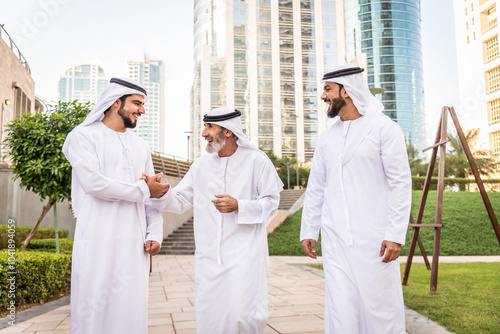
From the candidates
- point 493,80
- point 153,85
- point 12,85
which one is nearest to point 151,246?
point 12,85

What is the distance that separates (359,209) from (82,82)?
6255 centimetres

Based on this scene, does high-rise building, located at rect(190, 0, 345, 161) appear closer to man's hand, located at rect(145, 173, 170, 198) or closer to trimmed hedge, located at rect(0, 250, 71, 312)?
trimmed hedge, located at rect(0, 250, 71, 312)

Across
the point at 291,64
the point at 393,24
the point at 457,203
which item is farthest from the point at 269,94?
the point at 457,203

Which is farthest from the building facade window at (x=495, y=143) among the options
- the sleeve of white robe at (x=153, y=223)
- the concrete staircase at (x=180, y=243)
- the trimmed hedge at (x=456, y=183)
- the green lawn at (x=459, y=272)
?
the sleeve of white robe at (x=153, y=223)

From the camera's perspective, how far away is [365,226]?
256 cm

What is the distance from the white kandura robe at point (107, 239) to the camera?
2486 millimetres

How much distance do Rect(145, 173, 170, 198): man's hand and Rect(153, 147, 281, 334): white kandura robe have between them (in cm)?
9

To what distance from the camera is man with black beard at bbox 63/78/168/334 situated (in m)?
2.49

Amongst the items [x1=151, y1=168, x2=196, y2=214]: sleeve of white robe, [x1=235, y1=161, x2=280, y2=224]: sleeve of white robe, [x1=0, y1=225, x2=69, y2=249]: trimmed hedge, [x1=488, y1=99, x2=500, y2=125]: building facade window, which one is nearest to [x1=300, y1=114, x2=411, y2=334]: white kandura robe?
[x1=235, y1=161, x2=280, y2=224]: sleeve of white robe

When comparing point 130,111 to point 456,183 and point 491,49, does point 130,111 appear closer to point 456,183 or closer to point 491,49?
point 456,183

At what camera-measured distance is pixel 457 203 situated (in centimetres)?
1642

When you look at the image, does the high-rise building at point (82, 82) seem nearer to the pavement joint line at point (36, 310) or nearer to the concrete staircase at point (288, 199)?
the concrete staircase at point (288, 199)

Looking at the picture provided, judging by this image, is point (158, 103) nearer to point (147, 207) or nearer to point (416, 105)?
point (416, 105)

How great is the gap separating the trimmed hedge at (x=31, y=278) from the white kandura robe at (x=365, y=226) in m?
3.69
